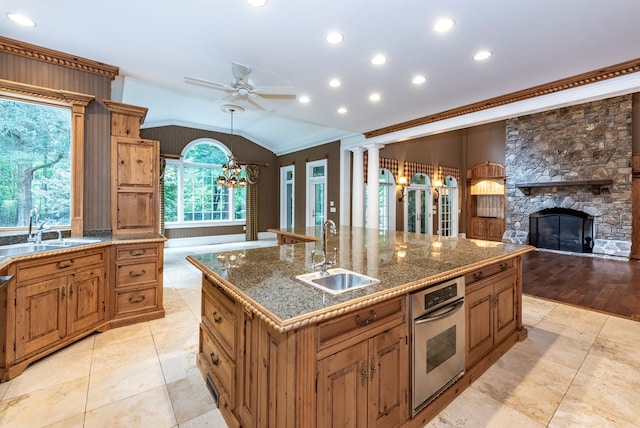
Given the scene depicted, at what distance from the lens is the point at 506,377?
2180 mm

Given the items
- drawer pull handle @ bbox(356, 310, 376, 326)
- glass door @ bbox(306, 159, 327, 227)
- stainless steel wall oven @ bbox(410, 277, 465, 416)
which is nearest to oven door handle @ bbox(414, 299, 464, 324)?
stainless steel wall oven @ bbox(410, 277, 465, 416)

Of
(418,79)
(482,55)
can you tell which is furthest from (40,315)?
(482,55)

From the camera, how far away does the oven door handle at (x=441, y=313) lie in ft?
5.36

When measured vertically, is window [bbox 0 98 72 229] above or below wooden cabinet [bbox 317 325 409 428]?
above

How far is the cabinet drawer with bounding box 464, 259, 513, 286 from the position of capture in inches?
80.7

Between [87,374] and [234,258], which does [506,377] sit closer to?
[234,258]

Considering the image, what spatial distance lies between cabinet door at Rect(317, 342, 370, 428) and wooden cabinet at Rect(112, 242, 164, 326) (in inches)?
103

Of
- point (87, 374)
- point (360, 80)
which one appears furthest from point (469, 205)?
point (87, 374)

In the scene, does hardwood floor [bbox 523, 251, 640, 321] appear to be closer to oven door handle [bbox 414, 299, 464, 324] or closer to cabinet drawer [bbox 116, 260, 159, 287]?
oven door handle [bbox 414, 299, 464, 324]

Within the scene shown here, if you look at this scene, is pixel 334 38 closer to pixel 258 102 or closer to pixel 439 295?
pixel 258 102

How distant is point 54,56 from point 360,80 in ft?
10.7

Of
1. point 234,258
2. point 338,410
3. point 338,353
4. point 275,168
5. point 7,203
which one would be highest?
point 275,168

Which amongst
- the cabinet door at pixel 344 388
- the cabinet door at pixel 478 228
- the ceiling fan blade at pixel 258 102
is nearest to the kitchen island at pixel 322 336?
the cabinet door at pixel 344 388

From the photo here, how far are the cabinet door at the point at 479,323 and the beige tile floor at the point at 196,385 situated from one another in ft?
0.64
